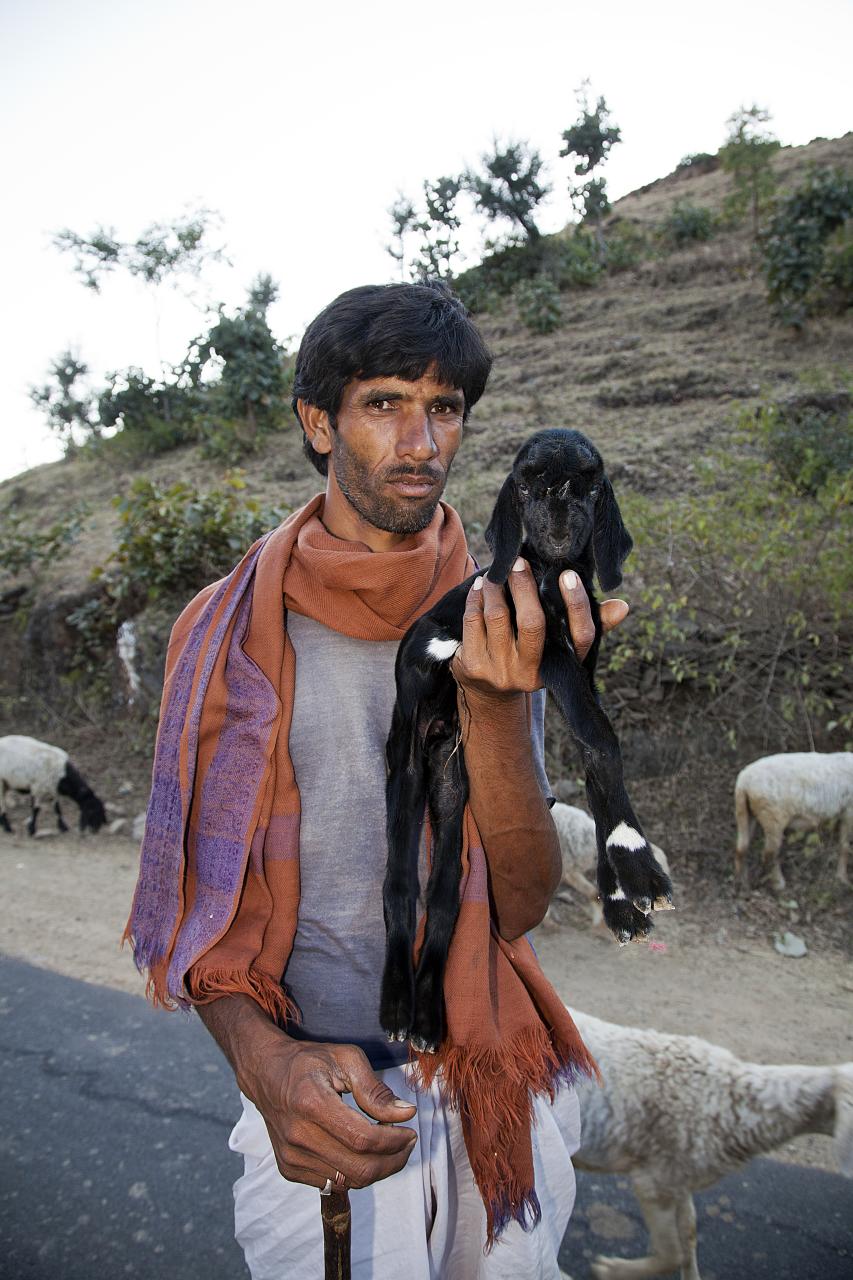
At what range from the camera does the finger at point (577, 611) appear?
1.45m

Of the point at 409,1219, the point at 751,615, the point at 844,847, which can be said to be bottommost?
the point at 844,847

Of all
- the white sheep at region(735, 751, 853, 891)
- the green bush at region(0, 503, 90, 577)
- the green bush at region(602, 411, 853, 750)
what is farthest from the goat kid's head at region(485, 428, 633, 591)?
the green bush at region(0, 503, 90, 577)

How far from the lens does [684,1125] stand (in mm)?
2928

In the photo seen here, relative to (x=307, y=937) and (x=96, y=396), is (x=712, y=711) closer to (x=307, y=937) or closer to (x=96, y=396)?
(x=307, y=937)

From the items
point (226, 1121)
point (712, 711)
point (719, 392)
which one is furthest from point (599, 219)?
point (226, 1121)

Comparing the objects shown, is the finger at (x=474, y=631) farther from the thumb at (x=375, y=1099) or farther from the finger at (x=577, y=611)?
the thumb at (x=375, y=1099)

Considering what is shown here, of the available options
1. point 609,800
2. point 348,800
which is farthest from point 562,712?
point 348,800

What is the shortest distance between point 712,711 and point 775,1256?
4.42 meters

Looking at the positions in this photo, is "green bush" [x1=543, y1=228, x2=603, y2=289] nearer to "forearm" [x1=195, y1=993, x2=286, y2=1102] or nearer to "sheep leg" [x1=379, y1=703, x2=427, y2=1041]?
"sheep leg" [x1=379, y1=703, x2=427, y2=1041]

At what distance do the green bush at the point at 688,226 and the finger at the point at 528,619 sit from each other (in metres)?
25.7

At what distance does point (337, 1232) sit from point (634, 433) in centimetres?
1282

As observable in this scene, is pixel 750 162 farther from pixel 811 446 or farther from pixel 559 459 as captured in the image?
pixel 559 459

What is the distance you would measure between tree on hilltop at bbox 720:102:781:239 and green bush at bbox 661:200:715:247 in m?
0.71

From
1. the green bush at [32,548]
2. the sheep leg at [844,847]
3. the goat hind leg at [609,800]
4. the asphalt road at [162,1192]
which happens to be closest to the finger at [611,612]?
the goat hind leg at [609,800]
